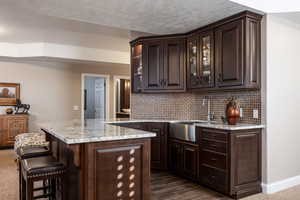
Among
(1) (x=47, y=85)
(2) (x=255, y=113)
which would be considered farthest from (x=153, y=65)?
(1) (x=47, y=85)

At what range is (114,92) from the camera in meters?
7.85

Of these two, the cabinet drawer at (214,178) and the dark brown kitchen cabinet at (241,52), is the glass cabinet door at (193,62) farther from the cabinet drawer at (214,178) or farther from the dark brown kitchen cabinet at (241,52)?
the cabinet drawer at (214,178)

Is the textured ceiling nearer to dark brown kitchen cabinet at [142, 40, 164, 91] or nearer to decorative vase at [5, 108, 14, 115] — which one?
dark brown kitchen cabinet at [142, 40, 164, 91]

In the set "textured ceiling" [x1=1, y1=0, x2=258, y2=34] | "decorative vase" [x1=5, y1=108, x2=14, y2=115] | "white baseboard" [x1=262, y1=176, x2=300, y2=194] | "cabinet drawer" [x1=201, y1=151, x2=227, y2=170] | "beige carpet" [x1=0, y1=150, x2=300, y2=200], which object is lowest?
"beige carpet" [x1=0, y1=150, x2=300, y2=200]

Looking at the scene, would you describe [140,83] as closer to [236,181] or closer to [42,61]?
[236,181]

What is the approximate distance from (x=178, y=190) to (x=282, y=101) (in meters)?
1.88

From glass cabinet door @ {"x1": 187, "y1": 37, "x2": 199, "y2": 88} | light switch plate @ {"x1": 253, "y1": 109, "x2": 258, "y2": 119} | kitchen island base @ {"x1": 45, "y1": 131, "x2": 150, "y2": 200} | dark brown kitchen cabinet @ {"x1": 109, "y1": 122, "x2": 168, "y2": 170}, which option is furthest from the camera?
dark brown kitchen cabinet @ {"x1": 109, "y1": 122, "x2": 168, "y2": 170}

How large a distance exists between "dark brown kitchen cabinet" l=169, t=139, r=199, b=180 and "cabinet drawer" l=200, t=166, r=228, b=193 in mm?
153

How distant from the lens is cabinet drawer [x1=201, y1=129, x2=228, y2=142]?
9.79 feet

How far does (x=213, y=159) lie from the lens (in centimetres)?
314

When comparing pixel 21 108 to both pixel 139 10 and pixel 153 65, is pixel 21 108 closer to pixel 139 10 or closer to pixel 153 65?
pixel 153 65

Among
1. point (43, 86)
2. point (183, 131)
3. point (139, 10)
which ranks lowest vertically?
point (183, 131)

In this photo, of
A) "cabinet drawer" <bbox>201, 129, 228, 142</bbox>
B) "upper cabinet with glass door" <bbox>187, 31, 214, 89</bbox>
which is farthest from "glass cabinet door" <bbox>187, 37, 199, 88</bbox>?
"cabinet drawer" <bbox>201, 129, 228, 142</bbox>

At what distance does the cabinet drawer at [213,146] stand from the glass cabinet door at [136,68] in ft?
5.65
